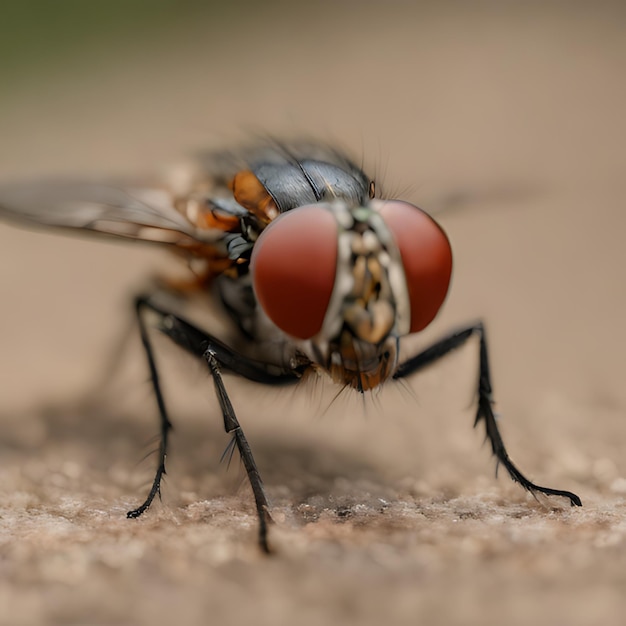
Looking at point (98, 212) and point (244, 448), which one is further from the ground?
point (98, 212)

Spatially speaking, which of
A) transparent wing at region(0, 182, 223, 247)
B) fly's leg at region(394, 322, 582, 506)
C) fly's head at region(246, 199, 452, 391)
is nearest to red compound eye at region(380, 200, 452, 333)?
fly's head at region(246, 199, 452, 391)

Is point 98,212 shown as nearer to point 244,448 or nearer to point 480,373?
point 244,448

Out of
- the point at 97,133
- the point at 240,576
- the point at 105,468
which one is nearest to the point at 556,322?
the point at 105,468

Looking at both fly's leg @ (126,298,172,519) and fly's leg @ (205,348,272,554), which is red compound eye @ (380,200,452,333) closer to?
fly's leg @ (205,348,272,554)

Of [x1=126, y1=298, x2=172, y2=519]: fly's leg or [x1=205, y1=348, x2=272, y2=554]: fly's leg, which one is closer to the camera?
[x1=205, y1=348, x2=272, y2=554]: fly's leg

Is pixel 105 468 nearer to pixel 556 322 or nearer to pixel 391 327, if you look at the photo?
pixel 391 327

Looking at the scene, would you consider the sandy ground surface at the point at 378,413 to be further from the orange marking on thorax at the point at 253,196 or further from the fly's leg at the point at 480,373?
the orange marking on thorax at the point at 253,196

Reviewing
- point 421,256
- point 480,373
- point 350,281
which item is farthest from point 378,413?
point 350,281

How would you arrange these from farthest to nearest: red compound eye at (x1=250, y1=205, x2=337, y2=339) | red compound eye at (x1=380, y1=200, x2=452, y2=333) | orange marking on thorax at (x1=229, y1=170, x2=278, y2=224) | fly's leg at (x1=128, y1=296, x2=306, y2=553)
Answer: orange marking on thorax at (x1=229, y1=170, x2=278, y2=224) < fly's leg at (x1=128, y1=296, x2=306, y2=553) < red compound eye at (x1=380, y1=200, x2=452, y2=333) < red compound eye at (x1=250, y1=205, x2=337, y2=339)
